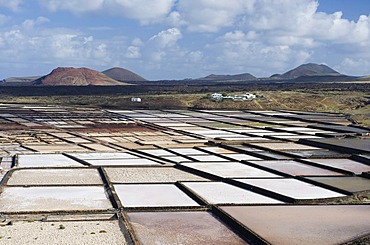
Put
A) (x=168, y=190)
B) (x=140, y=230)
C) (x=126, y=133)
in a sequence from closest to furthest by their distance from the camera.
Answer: (x=140, y=230)
(x=168, y=190)
(x=126, y=133)

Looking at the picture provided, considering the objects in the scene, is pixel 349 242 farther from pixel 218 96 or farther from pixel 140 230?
pixel 218 96

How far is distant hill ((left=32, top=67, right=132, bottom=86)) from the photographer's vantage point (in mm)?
145375

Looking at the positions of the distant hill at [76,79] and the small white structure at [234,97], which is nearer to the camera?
the small white structure at [234,97]

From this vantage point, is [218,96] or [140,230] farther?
[218,96]

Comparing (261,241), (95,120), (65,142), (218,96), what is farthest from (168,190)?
(218,96)

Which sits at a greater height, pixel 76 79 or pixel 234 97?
pixel 76 79

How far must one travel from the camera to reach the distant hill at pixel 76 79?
5723 inches

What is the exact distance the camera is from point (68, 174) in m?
20.3

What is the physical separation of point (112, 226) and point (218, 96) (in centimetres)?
5166

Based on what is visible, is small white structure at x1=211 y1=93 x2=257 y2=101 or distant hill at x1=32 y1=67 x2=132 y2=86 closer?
small white structure at x1=211 y1=93 x2=257 y2=101

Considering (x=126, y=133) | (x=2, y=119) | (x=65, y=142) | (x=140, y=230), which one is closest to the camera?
(x=140, y=230)

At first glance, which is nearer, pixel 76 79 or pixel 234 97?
pixel 234 97

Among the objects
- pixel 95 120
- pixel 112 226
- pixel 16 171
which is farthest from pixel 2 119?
pixel 112 226

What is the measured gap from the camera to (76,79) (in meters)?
148
